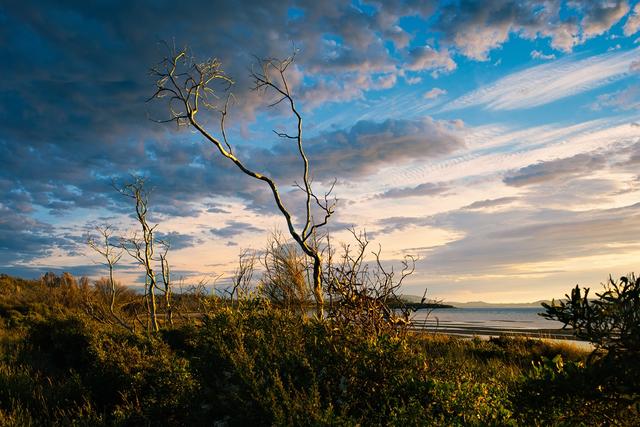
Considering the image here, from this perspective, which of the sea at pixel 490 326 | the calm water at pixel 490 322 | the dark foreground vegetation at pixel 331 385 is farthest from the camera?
the calm water at pixel 490 322

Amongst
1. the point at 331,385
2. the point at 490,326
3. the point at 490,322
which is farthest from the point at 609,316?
the point at 490,322

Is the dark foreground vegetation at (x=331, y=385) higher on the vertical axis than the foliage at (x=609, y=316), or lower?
lower

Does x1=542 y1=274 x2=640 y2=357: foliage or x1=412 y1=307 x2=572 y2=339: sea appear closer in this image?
x1=542 y1=274 x2=640 y2=357: foliage

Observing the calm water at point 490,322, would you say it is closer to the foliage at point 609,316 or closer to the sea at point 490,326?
the sea at point 490,326

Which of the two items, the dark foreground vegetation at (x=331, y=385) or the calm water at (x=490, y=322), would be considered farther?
the calm water at (x=490, y=322)

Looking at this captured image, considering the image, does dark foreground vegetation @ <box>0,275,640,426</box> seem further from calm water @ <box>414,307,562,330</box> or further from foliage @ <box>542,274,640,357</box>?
calm water @ <box>414,307,562,330</box>

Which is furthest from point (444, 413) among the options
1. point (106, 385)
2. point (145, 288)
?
point (145, 288)

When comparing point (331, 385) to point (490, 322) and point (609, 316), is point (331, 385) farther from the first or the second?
point (490, 322)

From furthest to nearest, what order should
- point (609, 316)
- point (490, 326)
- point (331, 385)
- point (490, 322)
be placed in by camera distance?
point (490, 322), point (490, 326), point (331, 385), point (609, 316)

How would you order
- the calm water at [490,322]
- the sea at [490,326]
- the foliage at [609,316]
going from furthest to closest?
the calm water at [490,322] < the sea at [490,326] < the foliage at [609,316]

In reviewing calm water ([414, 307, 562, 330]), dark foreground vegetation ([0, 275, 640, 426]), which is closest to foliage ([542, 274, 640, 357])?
dark foreground vegetation ([0, 275, 640, 426])

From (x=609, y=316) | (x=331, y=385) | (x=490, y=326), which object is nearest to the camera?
(x=609, y=316)

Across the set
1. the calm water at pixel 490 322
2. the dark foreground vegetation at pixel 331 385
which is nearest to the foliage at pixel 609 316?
the dark foreground vegetation at pixel 331 385

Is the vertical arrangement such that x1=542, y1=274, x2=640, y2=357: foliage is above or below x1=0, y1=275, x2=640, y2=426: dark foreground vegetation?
above
